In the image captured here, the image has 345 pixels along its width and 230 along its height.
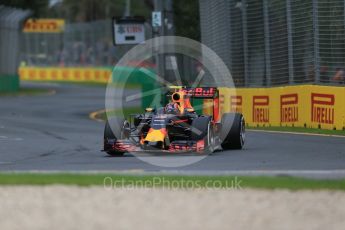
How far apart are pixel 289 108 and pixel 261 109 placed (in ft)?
5.15

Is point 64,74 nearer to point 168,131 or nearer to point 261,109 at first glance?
point 261,109

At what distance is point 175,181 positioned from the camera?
11133 mm

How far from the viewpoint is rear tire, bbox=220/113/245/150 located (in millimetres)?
16344

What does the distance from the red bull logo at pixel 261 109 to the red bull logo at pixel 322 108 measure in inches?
95.2

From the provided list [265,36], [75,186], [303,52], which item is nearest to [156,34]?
[265,36]

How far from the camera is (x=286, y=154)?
15281 mm

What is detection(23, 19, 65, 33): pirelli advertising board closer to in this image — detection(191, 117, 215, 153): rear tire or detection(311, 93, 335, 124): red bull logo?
detection(311, 93, 335, 124): red bull logo

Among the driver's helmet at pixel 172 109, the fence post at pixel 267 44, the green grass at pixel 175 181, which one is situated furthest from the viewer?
the fence post at pixel 267 44

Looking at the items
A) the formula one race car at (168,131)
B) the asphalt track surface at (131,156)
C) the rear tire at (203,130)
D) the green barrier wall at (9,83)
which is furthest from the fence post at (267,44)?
the green barrier wall at (9,83)

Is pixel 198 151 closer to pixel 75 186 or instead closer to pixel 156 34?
pixel 75 186

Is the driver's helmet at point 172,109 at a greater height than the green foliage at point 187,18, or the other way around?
the green foliage at point 187,18

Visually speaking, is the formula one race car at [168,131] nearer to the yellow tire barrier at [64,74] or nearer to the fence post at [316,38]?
the fence post at [316,38]

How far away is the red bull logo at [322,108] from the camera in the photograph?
2100cm

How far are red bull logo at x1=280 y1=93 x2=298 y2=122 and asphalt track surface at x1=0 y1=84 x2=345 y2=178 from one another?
1.59 meters
